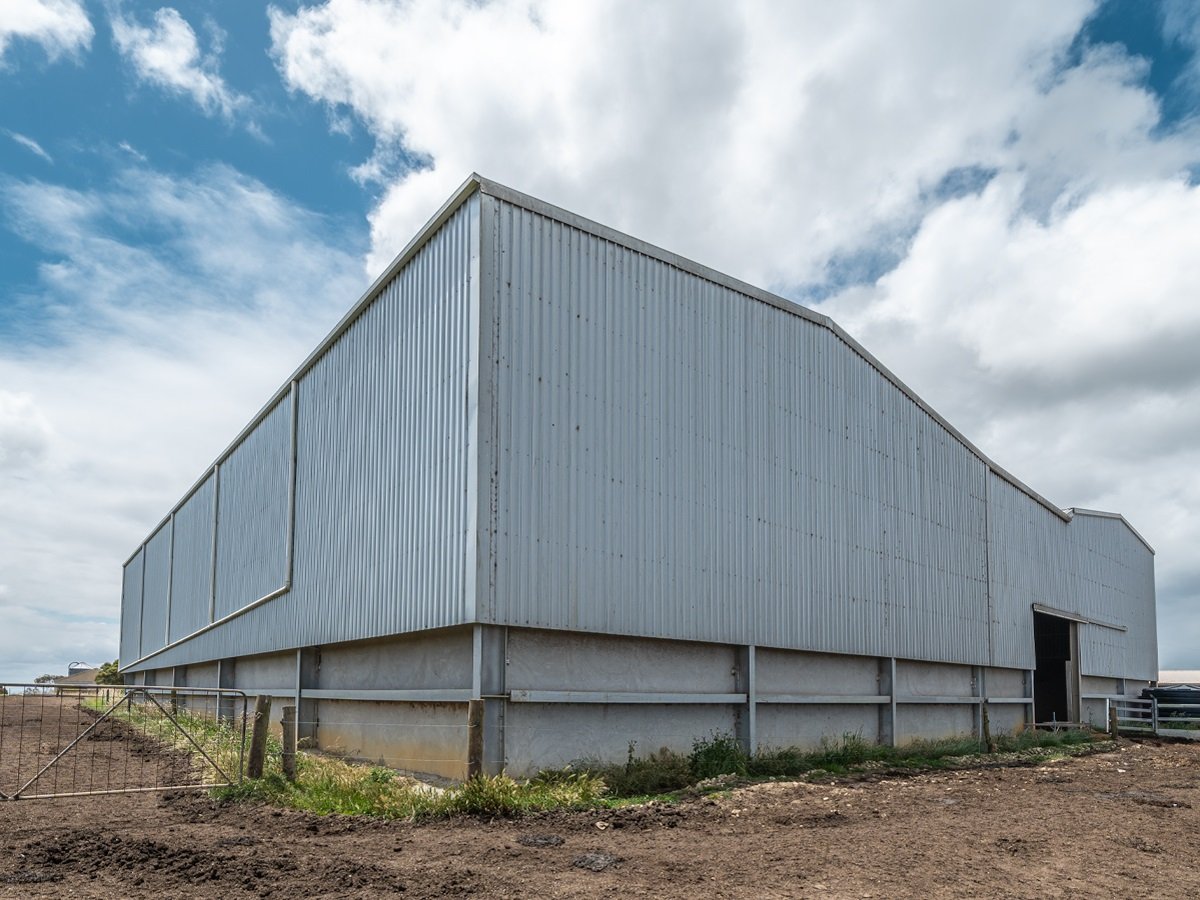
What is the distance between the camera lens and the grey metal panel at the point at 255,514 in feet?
80.5

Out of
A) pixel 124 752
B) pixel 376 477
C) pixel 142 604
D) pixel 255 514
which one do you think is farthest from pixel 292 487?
pixel 142 604

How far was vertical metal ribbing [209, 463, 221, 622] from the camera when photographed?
1244 inches

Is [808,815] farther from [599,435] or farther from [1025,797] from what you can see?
[599,435]

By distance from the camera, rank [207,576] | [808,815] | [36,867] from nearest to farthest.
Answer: [36,867], [808,815], [207,576]

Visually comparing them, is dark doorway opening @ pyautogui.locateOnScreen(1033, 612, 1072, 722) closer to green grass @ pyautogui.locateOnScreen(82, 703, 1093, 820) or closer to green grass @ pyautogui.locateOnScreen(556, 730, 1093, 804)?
green grass @ pyautogui.locateOnScreen(556, 730, 1093, 804)

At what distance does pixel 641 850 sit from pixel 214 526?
2617 centimetres

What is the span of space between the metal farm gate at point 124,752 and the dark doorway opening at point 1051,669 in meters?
27.3

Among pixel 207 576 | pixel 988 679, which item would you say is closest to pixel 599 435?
pixel 988 679

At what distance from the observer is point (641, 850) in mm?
10406

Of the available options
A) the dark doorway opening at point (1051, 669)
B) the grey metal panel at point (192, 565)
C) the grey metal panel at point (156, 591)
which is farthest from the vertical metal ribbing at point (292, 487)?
the dark doorway opening at point (1051, 669)

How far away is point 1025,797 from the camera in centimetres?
1504

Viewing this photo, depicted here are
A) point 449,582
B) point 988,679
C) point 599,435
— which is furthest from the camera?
point 988,679

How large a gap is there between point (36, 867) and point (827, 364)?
670 inches

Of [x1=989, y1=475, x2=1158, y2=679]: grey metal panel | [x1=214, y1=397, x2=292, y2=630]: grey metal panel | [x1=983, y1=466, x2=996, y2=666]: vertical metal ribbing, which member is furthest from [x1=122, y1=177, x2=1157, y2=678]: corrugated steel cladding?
[x1=989, y1=475, x2=1158, y2=679]: grey metal panel
